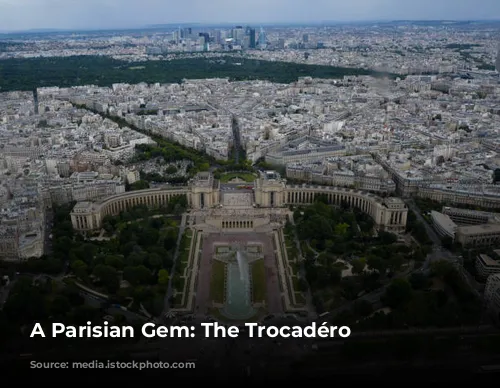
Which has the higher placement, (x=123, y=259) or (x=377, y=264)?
(x=377, y=264)

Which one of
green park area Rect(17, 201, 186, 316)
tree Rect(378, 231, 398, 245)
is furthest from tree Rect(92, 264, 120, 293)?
tree Rect(378, 231, 398, 245)

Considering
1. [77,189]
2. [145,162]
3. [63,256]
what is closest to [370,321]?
[63,256]

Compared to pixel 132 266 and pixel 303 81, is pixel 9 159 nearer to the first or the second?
pixel 132 266

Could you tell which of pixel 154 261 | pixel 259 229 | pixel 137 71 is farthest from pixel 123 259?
pixel 137 71

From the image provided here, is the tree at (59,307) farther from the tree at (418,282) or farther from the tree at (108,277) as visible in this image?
the tree at (418,282)

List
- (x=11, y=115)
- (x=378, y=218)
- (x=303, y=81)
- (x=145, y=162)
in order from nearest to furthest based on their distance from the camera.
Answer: (x=378, y=218) < (x=145, y=162) < (x=11, y=115) < (x=303, y=81)

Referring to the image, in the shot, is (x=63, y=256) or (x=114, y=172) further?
(x=114, y=172)

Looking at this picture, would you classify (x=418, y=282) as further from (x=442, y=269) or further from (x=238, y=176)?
(x=238, y=176)
